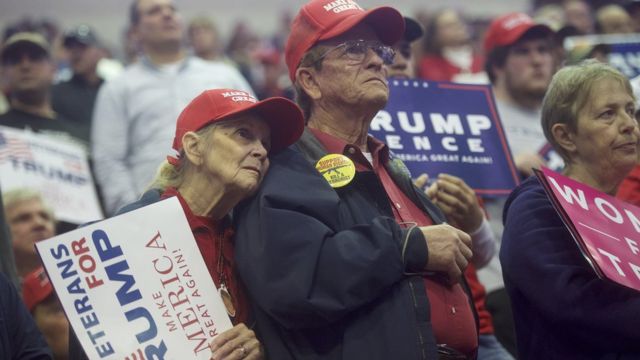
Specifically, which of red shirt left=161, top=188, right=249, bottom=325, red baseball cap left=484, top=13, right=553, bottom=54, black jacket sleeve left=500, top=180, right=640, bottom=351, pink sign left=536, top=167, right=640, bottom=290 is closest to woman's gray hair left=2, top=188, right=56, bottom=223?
red shirt left=161, top=188, right=249, bottom=325


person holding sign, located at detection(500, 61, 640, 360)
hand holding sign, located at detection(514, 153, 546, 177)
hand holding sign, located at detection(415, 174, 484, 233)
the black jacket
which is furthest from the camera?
hand holding sign, located at detection(514, 153, 546, 177)

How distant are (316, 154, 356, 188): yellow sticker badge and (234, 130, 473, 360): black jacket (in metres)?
0.09

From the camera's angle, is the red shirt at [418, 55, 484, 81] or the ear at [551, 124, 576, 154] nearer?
the ear at [551, 124, 576, 154]

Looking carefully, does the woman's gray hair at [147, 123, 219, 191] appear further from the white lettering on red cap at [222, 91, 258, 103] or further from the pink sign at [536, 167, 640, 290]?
the pink sign at [536, 167, 640, 290]

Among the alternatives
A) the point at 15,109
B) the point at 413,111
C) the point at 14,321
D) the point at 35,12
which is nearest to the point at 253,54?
the point at 35,12

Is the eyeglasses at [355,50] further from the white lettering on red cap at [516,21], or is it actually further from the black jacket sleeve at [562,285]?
the white lettering on red cap at [516,21]

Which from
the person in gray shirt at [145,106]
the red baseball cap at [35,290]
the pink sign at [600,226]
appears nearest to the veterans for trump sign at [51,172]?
the person in gray shirt at [145,106]

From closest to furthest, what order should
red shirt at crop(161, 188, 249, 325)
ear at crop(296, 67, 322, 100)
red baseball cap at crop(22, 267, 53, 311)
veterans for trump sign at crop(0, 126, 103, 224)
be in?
red shirt at crop(161, 188, 249, 325) < ear at crop(296, 67, 322, 100) < red baseball cap at crop(22, 267, 53, 311) < veterans for trump sign at crop(0, 126, 103, 224)

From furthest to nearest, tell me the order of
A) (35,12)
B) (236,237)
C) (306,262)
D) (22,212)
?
(35,12) < (22,212) < (236,237) < (306,262)

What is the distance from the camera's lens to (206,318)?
366 centimetres

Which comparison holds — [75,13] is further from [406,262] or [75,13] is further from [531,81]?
[406,262]

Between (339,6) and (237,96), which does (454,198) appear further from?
(237,96)

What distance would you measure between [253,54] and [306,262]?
31.3 feet

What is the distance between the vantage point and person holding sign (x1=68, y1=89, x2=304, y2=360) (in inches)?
150
